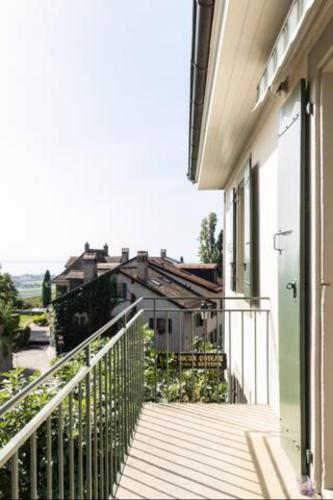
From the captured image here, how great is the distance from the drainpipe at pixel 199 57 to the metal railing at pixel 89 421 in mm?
1816

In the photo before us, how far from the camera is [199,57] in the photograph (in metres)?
2.79

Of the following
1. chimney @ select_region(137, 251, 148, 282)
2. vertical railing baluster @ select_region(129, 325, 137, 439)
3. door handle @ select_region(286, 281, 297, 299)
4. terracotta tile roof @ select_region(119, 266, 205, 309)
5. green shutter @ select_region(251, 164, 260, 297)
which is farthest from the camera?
chimney @ select_region(137, 251, 148, 282)

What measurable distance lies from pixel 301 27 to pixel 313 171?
2.17ft

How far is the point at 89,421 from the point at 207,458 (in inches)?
40.7

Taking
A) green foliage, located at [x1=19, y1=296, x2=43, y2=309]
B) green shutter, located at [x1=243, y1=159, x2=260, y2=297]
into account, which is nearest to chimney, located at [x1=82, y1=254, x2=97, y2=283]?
green foliage, located at [x1=19, y1=296, x2=43, y2=309]

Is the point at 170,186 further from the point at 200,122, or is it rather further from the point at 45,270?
the point at 200,122

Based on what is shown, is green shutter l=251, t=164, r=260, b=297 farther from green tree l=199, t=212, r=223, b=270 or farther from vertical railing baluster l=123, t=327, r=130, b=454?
green tree l=199, t=212, r=223, b=270

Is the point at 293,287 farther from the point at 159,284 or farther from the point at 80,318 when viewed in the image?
the point at 80,318

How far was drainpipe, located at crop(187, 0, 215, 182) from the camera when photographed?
7.46ft

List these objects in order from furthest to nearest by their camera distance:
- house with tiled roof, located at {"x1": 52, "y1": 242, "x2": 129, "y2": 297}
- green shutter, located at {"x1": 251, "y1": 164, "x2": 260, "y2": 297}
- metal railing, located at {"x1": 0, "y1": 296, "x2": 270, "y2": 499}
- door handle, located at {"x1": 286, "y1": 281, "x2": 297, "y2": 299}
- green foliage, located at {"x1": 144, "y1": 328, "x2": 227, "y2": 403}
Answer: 1. house with tiled roof, located at {"x1": 52, "y1": 242, "x2": 129, "y2": 297}
2. green foliage, located at {"x1": 144, "y1": 328, "x2": 227, "y2": 403}
3. green shutter, located at {"x1": 251, "y1": 164, "x2": 260, "y2": 297}
4. door handle, located at {"x1": 286, "y1": 281, "x2": 297, "y2": 299}
5. metal railing, located at {"x1": 0, "y1": 296, "x2": 270, "y2": 499}

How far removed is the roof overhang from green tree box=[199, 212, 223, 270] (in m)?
28.9

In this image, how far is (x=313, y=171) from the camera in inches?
76.2

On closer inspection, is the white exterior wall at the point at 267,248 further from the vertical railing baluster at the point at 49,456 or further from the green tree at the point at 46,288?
the green tree at the point at 46,288

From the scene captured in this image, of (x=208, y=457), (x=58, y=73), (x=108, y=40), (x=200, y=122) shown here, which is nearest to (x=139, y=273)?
(x=58, y=73)
